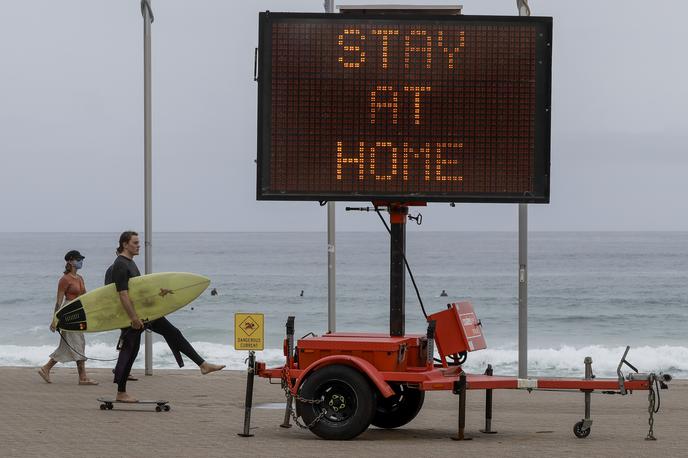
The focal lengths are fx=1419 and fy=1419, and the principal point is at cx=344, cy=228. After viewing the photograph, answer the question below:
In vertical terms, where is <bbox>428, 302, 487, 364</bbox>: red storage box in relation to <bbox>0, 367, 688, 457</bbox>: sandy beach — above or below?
above

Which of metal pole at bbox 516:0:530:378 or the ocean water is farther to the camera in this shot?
the ocean water

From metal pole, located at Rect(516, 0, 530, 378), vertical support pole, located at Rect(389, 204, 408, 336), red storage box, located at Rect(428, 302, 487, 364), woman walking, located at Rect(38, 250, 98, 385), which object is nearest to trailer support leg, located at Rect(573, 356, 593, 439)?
red storage box, located at Rect(428, 302, 487, 364)

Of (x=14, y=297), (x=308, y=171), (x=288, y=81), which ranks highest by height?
(x=288, y=81)

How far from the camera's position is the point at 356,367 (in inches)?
488

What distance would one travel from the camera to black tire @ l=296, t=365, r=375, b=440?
40.2 feet

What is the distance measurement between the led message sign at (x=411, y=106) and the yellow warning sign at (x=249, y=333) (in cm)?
304

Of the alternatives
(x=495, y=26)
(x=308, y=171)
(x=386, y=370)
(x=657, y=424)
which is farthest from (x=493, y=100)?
(x=657, y=424)

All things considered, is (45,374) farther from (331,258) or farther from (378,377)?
(378,377)

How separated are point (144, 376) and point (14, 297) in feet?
172

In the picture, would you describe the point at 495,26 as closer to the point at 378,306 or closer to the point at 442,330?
the point at 442,330

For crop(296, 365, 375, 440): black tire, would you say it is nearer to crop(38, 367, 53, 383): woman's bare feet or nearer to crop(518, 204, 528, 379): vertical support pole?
crop(518, 204, 528, 379): vertical support pole

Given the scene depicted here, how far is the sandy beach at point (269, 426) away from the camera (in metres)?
11.7

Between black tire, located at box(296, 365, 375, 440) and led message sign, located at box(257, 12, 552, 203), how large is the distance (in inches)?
62.5

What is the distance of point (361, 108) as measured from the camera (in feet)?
40.8
